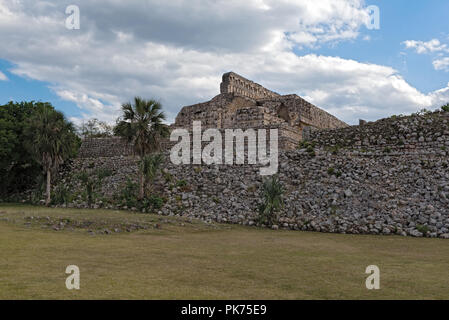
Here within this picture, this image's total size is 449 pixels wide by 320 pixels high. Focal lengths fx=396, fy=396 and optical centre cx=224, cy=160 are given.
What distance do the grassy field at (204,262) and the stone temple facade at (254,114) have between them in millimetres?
10991

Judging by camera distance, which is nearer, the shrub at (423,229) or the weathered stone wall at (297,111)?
the shrub at (423,229)

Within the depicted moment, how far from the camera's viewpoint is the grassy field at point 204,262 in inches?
218

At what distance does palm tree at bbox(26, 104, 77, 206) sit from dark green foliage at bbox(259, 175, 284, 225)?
42.7 feet

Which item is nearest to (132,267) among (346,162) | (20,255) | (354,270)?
(20,255)

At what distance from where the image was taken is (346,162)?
60.5 feet

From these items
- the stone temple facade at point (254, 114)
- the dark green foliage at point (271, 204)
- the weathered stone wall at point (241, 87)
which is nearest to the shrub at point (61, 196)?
the stone temple facade at point (254, 114)

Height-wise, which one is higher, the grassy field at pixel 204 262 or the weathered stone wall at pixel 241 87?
the weathered stone wall at pixel 241 87

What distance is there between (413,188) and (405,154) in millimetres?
3455

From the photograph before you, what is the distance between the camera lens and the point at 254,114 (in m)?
24.6

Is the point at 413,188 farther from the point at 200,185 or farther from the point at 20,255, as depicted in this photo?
the point at 20,255

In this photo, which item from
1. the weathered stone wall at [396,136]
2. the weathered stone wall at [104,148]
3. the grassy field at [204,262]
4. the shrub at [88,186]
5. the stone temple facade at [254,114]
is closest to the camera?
the grassy field at [204,262]

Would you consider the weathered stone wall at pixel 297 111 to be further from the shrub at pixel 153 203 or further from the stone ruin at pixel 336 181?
the shrub at pixel 153 203

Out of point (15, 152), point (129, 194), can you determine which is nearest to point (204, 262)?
point (129, 194)

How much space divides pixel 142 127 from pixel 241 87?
1768 cm
